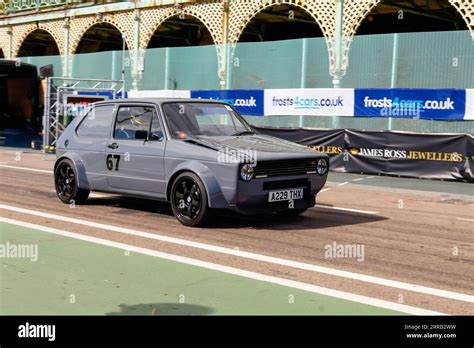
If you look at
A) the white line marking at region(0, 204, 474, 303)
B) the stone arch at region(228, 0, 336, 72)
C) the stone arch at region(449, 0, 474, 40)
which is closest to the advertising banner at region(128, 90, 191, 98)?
the stone arch at region(228, 0, 336, 72)

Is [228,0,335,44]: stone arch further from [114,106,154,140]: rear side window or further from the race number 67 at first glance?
the race number 67

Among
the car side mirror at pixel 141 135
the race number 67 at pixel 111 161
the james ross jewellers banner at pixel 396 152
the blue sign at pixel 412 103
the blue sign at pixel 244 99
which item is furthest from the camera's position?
the blue sign at pixel 244 99

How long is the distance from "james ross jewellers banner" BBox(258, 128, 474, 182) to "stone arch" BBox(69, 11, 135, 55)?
432 inches

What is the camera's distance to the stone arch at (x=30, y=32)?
29891mm

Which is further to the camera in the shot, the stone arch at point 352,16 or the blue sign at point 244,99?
the blue sign at point 244,99

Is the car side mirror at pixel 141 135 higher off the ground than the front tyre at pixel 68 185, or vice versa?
the car side mirror at pixel 141 135

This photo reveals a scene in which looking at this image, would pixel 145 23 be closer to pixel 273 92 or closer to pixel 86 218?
pixel 273 92

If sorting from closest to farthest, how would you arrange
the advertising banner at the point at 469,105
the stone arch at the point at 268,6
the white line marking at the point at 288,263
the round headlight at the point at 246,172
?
the white line marking at the point at 288,263 → the round headlight at the point at 246,172 → the advertising banner at the point at 469,105 → the stone arch at the point at 268,6

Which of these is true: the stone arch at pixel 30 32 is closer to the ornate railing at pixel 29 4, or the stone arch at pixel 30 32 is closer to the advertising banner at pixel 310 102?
the ornate railing at pixel 29 4

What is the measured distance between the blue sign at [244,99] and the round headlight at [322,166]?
12352 mm

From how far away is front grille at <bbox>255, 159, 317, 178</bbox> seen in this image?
783 centimetres

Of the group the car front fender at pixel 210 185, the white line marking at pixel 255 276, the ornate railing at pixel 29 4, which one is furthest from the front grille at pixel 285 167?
the ornate railing at pixel 29 4

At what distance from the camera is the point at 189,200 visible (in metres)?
8.20
